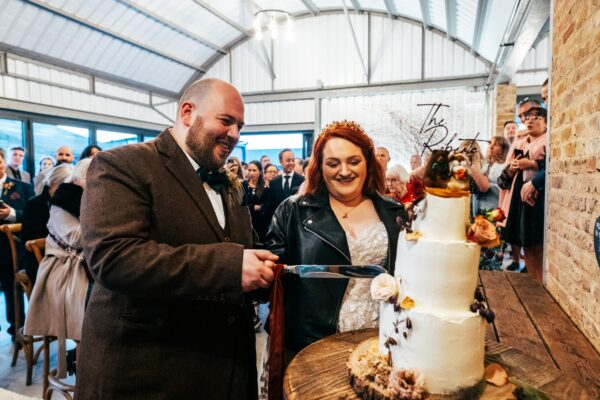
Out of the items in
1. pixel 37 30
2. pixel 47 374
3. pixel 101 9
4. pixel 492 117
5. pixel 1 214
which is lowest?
pixel 47 374

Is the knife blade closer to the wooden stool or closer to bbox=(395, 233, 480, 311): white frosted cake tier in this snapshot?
bbox=(395, 233, 480, 311): white frosted cake tier

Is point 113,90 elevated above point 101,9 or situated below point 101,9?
below

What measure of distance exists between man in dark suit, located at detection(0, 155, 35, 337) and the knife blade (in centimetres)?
319

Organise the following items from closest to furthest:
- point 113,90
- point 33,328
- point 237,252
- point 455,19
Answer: point 237,252 → point 33,328 → point 455,19 → point 113,90

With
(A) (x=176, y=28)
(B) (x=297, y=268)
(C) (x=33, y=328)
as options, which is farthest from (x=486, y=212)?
(A) (x=176, y=28)

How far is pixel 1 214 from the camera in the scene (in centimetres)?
405

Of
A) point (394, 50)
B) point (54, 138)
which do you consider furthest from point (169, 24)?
point (394, 50)

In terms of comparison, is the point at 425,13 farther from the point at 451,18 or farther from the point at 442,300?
the point at 442,300

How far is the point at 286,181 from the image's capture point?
5879 millimetres

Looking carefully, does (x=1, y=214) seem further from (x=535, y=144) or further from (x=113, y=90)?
(x=113, y=90)

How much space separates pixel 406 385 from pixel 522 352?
1.84 ft

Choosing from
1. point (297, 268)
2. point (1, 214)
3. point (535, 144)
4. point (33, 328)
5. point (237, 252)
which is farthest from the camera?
point (1, 214)

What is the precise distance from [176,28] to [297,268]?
34.9ft

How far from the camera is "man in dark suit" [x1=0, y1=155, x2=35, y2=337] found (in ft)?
12.7
